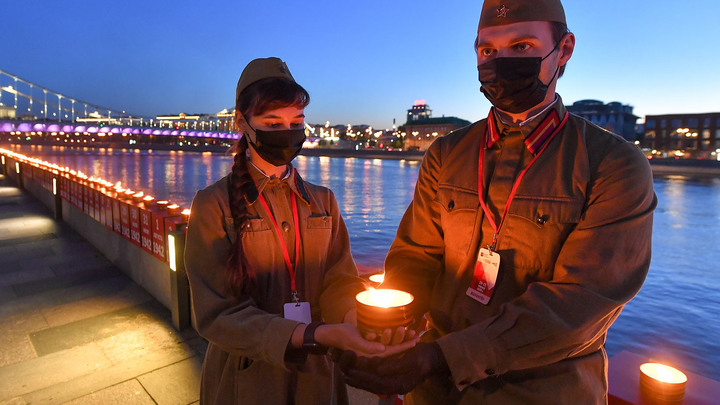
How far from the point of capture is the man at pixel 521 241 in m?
1.39

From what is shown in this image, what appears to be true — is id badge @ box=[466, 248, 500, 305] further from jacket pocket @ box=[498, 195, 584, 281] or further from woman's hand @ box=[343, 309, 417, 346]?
woman's hand @ box=[343, 309, 417, 346]

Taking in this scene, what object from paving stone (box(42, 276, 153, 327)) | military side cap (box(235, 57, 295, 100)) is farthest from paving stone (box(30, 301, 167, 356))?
military side cap (box(235, 57, 295, 100))

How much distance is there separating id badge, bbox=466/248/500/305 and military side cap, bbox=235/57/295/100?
1198 mm

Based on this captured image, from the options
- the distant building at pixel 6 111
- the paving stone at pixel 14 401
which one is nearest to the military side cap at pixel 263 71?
the paving stone at pixel 14 401

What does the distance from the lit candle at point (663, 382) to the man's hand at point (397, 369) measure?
4.57 ft

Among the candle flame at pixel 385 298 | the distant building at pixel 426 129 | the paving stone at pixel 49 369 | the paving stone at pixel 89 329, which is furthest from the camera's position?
the distant building at pixel 426 129

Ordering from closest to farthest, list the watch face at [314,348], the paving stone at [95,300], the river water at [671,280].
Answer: the watch face at [314,348], the paving stone at [95,300], the river water at [671,280]

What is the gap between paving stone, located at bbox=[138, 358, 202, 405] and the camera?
362cm

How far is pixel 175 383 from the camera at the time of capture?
382cm

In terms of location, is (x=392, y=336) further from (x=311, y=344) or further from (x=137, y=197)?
(x=137, y=197)

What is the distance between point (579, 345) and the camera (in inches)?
56.5

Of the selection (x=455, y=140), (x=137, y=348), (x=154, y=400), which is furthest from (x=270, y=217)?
(x=137, y=348)

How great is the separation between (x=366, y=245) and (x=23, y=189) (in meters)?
13.7

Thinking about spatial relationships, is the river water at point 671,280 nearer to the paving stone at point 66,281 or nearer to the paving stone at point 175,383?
the paving stone at point 66,281
